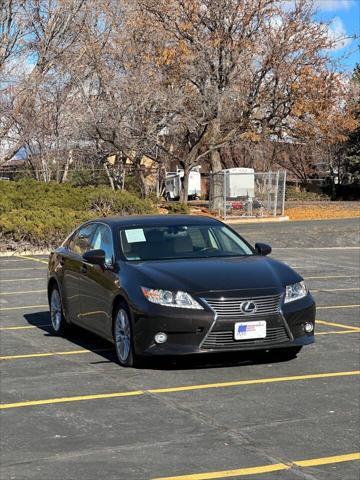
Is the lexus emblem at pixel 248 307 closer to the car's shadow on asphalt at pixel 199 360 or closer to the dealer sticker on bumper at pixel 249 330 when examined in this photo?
the dealer sticker on bumper at pixel 249 330

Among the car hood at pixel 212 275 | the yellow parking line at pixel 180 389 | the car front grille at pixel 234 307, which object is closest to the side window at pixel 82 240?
the car hood at pixel 212 275

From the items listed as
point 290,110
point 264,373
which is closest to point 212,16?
point 290,110

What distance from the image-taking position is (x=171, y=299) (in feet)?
25.8

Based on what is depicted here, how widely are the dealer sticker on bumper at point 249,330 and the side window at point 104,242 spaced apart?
1800 mm

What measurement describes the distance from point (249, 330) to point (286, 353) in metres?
1.18

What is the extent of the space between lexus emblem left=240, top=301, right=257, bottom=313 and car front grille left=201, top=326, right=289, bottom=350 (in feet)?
0.77

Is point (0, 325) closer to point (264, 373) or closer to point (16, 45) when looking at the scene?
point (264, 373)

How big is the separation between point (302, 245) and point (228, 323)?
20.0 meters

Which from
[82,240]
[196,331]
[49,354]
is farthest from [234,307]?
[82,240]

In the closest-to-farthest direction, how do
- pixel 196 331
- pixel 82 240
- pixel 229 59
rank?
pixel 196 331, pixel 82 240, pixel 229 59

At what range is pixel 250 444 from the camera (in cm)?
571

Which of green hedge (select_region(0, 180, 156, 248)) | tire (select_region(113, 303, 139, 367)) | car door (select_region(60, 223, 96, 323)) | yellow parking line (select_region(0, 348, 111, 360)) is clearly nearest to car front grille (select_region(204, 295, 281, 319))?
tire (select_region(113, 303, 139, 367))

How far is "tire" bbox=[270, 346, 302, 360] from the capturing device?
28.5 feet

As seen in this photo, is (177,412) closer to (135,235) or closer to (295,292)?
(295,292)
